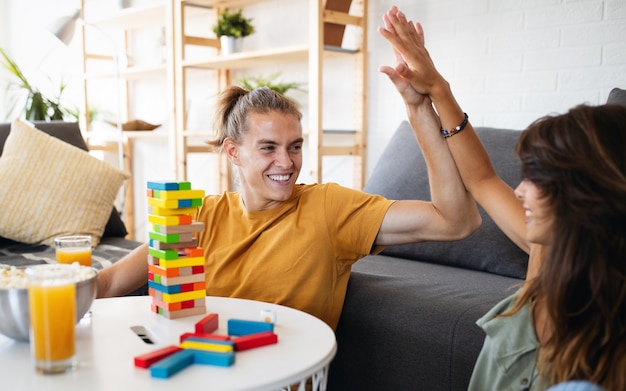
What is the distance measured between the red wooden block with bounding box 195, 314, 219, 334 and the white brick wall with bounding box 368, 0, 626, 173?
1720 millimetres

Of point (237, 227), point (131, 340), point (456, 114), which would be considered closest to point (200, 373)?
point (131, 340)

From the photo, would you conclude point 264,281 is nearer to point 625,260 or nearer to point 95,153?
point 625,260

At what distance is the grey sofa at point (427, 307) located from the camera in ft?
5.33

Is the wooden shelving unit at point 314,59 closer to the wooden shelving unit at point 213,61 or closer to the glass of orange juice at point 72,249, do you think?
the wooden shelving unit at point 213,61

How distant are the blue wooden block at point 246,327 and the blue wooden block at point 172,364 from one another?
0.15 metres

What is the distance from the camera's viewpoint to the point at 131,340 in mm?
1251

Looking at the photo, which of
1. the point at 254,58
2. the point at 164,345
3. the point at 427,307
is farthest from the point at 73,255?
the point at 254,58

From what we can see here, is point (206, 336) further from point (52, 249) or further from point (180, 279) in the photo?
point (52, 249)

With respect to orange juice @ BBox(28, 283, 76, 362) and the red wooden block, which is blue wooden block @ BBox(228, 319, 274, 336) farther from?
orange juice @ BBox(28, 283, 76, 362)

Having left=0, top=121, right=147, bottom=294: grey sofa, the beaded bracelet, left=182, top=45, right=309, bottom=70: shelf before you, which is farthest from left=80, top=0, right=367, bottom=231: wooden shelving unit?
the beaded bracelet

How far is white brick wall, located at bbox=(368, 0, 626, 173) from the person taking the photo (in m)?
2.42

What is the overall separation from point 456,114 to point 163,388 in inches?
34.8

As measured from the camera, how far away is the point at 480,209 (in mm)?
2215

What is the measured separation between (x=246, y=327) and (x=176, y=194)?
0.32 m
